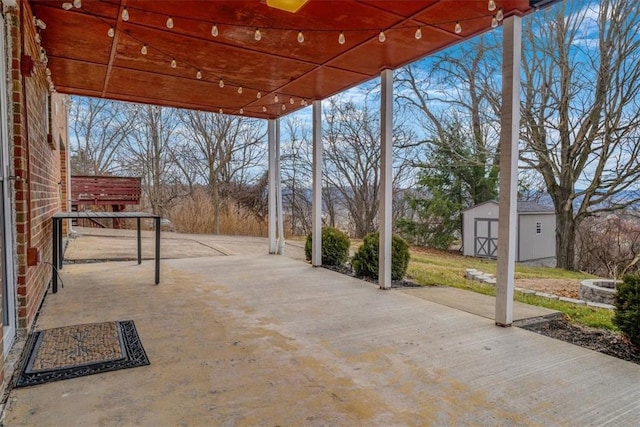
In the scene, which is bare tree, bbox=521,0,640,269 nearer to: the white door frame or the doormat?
the doormat

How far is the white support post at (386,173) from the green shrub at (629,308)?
2297 mm

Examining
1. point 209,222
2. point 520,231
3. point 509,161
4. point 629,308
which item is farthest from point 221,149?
point 629,308

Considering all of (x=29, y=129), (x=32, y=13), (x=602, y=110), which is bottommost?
(x=29, y=129)

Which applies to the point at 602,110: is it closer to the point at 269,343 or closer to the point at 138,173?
the point at 269,343

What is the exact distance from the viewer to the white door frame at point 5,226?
259cm

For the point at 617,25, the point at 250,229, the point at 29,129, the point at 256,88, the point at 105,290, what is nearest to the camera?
the point at 29,129

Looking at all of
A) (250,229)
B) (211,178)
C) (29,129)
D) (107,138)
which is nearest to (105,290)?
(29,129)

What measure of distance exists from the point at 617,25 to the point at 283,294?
964cm

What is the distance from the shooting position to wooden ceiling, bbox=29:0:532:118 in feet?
10.5

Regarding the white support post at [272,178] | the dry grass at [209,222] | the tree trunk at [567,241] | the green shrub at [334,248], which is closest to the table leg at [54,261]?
the green shrub at [334,248]

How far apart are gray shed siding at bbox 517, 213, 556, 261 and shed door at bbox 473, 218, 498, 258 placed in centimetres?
78

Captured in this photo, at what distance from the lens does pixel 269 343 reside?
2877 millimetres

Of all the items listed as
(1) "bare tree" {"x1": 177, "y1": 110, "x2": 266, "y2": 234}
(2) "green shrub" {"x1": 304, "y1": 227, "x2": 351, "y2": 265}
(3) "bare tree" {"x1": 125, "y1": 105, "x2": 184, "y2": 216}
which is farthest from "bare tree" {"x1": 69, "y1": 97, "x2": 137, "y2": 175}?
(2) "green shrub" {"x1": 304, "y1": 227, "x2": 351, "y2": 265}

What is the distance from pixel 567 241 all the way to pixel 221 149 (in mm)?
11058
